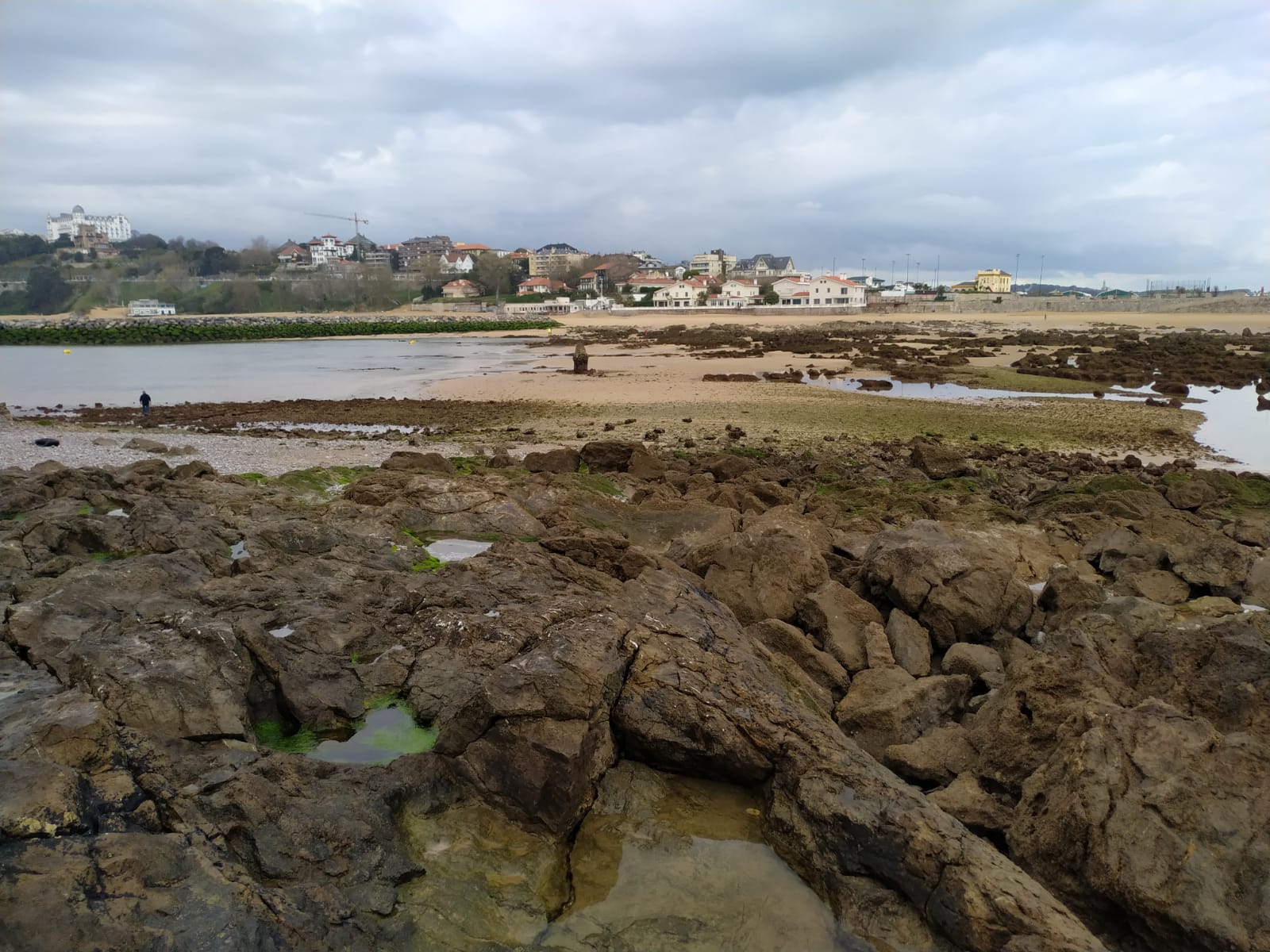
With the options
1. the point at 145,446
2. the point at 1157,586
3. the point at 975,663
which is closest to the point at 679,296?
the point at 145,446

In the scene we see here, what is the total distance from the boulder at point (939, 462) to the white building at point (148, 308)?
159377mm

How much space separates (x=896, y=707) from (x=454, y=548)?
20.3 feet

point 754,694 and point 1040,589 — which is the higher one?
point 754,694

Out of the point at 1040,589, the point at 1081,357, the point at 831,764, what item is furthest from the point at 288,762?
the point at 1081,357

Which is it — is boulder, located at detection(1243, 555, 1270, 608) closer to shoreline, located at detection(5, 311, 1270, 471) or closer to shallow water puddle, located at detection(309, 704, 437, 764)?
shallow water puddle, located at detection(309, 704, 437, 764)

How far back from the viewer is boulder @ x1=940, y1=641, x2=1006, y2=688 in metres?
7.30

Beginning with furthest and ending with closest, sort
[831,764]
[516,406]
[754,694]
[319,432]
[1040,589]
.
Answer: [516,406], [319,432], [1040,589], [754,694], [831,764]

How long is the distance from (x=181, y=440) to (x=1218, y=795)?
2420 centimetres

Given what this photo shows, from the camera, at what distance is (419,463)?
15.7 m

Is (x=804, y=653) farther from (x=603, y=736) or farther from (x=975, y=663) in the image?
(x=603, y=736)

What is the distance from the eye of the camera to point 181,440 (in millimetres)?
22562

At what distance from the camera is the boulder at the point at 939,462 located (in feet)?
56.7

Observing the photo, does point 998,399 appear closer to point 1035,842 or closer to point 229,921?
point 1035,842

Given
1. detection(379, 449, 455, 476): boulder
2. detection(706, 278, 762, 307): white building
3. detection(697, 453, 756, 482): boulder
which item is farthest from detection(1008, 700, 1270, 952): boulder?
detection(706, 278, 762, 307): white building
